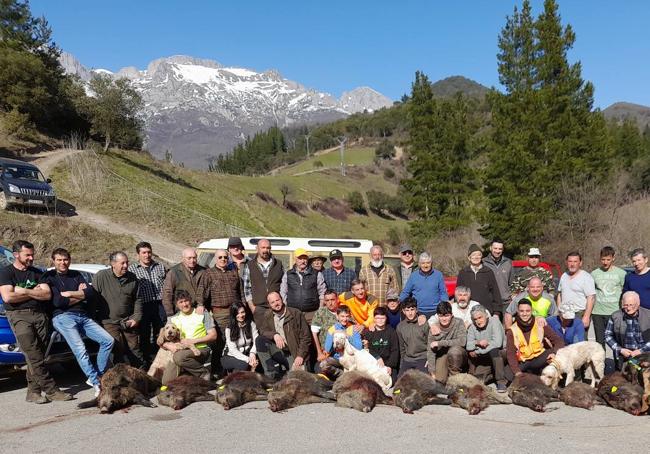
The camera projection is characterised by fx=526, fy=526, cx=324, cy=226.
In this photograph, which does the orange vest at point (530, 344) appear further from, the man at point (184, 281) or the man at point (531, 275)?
the man at point (184, 281)

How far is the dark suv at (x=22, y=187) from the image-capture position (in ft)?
66.0

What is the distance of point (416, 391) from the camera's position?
613 centimetres

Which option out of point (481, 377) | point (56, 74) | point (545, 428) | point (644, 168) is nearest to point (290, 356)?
point (481, 377)

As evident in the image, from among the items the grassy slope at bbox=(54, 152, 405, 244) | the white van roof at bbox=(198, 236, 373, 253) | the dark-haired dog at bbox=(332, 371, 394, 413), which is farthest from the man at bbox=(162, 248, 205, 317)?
the grassy slope at bbox=(54, 152, 405, 244)

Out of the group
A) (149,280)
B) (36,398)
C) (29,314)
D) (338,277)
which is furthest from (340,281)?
(36,398)

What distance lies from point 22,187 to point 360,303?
58.6ft

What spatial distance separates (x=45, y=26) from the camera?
132 ft

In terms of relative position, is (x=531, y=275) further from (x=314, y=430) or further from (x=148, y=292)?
(x=148, y=292)

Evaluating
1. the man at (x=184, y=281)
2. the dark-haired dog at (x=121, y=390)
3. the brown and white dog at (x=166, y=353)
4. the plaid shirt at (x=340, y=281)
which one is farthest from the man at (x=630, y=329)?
the dark-haired dog at (x=121, y=390)

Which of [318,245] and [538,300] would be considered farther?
[318,245]

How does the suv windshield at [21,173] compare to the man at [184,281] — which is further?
the suv windshield at [21,173]

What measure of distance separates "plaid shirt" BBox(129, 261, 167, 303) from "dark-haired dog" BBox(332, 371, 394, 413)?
300cm

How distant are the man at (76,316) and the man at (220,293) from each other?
1.39 m

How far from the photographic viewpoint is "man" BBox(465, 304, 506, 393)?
6922mm
